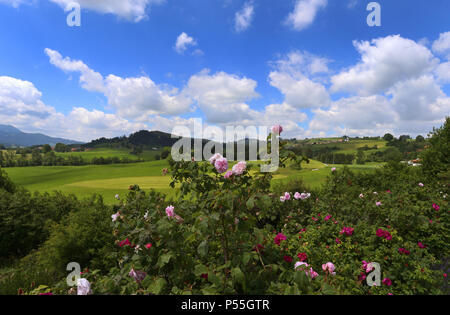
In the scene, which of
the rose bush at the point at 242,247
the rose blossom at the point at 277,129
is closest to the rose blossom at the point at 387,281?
the rose bush at the point at 242,247

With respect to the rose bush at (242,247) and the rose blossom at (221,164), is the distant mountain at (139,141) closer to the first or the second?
the rose bush at (242,247)

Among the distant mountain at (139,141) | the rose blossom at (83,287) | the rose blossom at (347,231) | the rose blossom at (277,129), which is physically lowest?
the rose blossom at (347,231)

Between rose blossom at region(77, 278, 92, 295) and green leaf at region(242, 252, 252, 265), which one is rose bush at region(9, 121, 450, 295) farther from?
rose blossom at region(77, 278, 92, 295)

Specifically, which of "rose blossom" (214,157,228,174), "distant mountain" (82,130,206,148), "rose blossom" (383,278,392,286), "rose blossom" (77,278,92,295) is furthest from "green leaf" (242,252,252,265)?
"distant mountain" (82,130,206,148)

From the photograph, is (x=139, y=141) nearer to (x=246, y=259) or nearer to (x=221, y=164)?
(x=221, y=164)

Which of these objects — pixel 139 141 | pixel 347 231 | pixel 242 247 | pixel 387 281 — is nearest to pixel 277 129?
pixel 242 247

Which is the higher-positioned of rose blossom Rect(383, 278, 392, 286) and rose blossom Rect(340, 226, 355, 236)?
rose blossom Rect(340, 226, 355, 236)

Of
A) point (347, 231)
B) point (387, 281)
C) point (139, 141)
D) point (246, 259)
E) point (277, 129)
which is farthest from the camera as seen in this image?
point (139, 141)

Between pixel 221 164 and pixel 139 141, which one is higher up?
pixel 139 141

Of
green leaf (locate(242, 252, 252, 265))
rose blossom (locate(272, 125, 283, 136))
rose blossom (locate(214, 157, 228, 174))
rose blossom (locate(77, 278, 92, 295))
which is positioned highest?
rose blossom (locate(272, 125, 283, 136))

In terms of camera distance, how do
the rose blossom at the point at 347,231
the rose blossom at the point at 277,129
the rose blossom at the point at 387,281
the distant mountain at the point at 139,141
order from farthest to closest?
the distant mountain at the point at 139,141, the rose blossom at the point at 347,231, the rose blossom at the point at 387,281, the rose blossom at the point at 277,129

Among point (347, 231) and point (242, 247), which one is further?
point (347, 231)
